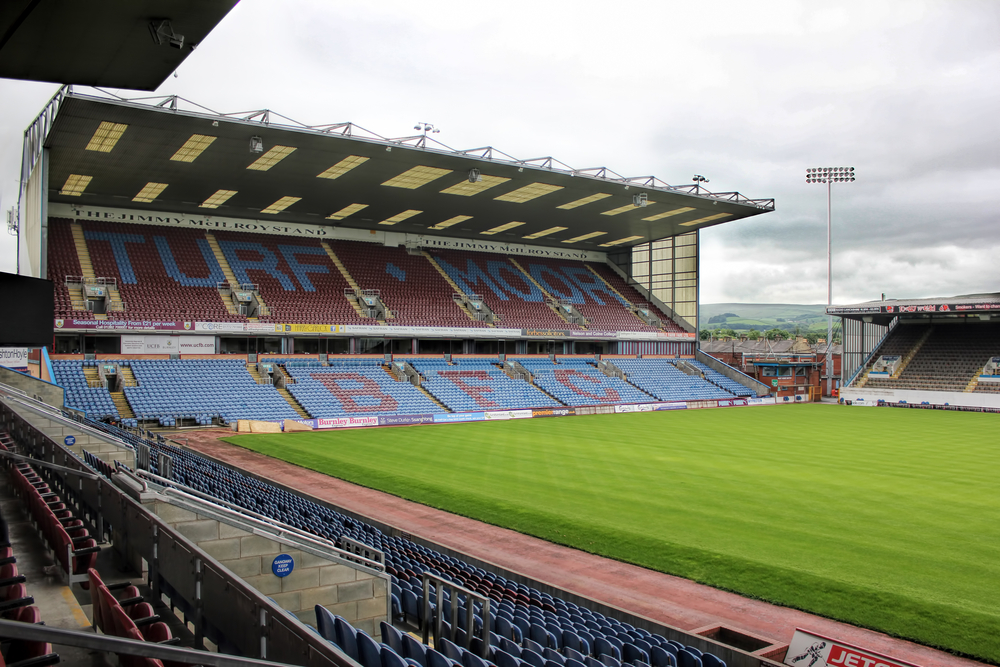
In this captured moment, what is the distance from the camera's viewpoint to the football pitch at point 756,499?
11.2 metres

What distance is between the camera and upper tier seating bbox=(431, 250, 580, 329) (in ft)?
168

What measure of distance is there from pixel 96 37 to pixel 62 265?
123 ft

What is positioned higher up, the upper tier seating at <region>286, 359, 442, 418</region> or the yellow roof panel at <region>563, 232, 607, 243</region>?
the yellow roof panel at <region>563, 232, 607, 243</region>

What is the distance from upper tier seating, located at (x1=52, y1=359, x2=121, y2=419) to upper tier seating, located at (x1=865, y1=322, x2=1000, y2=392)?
5334 cm

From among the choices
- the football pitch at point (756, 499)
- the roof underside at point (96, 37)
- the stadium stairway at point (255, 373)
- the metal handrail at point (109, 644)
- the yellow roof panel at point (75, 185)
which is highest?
the yellow roof panel at point (75, 185)

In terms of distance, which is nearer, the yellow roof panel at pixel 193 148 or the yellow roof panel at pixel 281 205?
the yellow roof panel at pixel 193 148

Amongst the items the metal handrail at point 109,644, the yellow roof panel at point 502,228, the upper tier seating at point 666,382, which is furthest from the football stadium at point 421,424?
the yellow roof panel at point 502,228

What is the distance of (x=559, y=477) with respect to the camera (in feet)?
68.9

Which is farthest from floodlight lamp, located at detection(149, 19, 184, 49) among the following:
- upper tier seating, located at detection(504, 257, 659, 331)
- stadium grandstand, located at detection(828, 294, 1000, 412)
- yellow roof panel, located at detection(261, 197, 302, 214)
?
stadium grandstand, located at detection(828, 294, 1000, 412)

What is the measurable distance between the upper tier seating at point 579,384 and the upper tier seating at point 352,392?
1019cm

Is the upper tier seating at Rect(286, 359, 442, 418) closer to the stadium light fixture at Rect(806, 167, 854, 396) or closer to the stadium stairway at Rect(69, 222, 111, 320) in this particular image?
the stadium stairway at Rect(69, 222, 111, 320)

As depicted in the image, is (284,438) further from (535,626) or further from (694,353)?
(694,353)

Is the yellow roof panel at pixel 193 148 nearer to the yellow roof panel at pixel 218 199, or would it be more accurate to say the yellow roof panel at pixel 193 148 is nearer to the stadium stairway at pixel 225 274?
the yellow roof panel at pixel 218 199

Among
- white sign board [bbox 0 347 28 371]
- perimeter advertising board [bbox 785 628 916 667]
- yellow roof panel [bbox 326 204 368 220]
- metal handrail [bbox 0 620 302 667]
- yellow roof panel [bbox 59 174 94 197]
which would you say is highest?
yellow roof panel [bbox 326 204 368 220]
